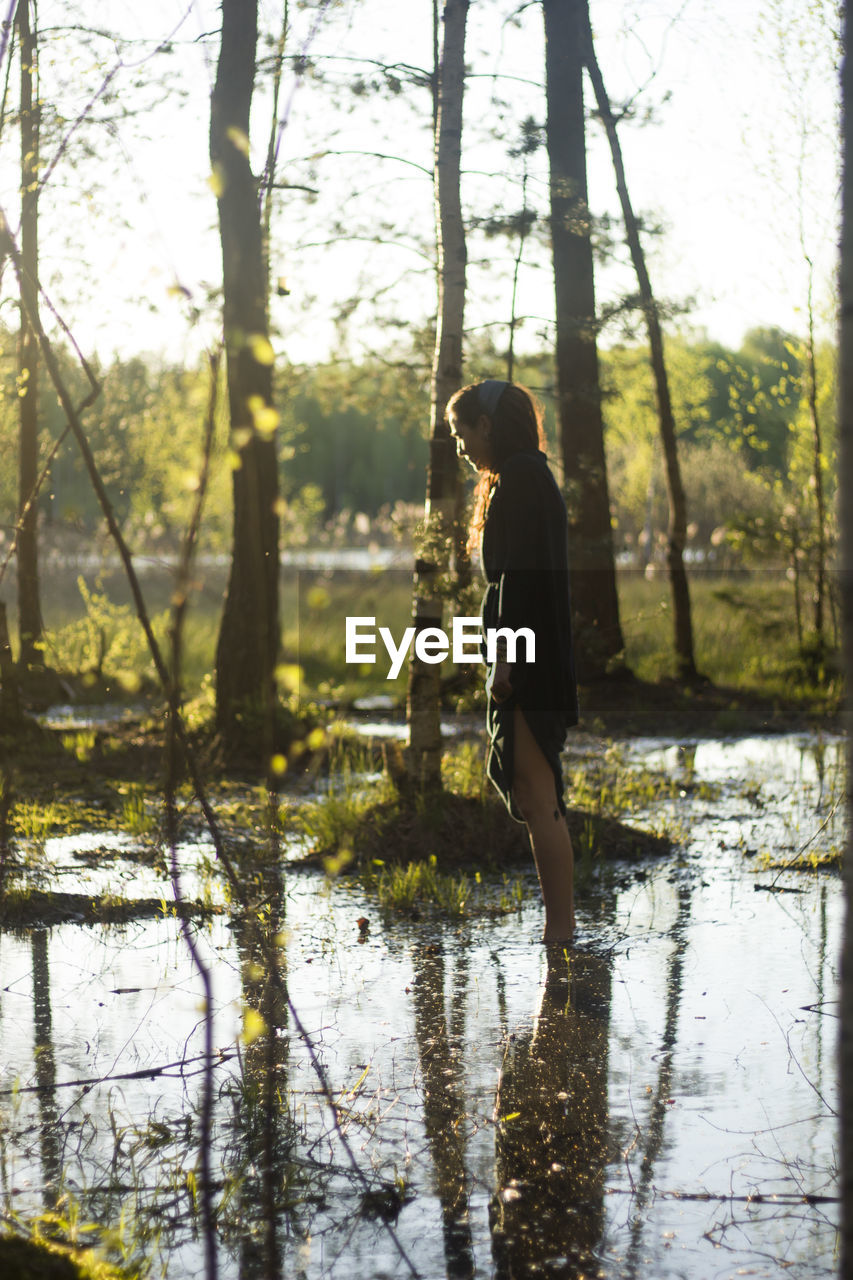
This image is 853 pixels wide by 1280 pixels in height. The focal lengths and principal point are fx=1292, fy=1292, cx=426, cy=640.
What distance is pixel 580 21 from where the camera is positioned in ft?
41.2

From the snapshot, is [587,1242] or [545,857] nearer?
[587,1242]

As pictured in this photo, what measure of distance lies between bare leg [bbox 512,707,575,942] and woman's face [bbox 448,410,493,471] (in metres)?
0.95

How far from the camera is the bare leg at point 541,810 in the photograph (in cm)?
479

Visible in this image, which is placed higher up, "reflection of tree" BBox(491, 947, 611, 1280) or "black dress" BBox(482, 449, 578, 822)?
"black dress" BBox(482, 449, 578, 822)

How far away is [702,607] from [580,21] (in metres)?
10.3

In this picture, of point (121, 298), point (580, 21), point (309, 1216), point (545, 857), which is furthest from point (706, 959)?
point (580, 21)

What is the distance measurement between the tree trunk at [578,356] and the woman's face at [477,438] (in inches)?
300

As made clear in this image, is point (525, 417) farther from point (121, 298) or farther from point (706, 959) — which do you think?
point (121, 298)

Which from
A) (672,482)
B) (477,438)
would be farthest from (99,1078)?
(672,482)

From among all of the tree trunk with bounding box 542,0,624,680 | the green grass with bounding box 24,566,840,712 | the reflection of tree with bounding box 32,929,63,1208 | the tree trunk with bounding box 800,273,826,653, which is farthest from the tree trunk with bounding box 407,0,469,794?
the tree trunk with bounding box 800,273,826,653

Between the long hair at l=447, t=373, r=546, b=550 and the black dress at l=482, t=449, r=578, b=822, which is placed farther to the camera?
the long hair at l=447, t=373, r=546, b=550

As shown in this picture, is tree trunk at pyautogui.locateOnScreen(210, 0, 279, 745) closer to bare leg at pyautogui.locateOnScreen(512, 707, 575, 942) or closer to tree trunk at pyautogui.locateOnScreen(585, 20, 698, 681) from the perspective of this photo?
bare leg at pyautogui.locateOnScreen(512, 707, 575, 942)

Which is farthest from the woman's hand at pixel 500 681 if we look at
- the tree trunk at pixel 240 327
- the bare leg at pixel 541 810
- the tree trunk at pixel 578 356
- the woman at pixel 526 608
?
the tree trunk at pixel 578 356

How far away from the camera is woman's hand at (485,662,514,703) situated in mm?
4637
